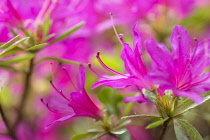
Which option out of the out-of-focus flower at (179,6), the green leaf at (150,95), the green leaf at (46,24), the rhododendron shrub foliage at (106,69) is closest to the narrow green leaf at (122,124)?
the rhododendron shrub foliage at (106,69)

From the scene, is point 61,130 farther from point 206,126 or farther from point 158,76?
point 158,76

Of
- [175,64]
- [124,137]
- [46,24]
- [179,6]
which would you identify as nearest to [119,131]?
[124,137]

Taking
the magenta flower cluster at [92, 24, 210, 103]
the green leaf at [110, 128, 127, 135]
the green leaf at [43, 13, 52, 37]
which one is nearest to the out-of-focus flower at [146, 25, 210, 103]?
the magenta flower cluster at [92, 24, 210, 103]

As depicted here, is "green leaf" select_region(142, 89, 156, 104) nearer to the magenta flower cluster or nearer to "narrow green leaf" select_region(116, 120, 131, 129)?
the magenta flower cluster

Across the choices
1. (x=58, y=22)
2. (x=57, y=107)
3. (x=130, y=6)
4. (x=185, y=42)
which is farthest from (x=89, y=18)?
(x=185, y=42)

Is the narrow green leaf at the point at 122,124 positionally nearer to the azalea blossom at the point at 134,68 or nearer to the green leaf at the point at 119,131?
the green leaf at the point at 119,131
